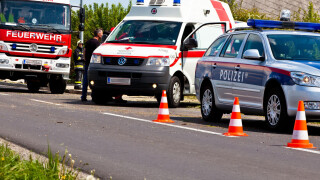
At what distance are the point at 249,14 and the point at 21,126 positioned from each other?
23.1 m

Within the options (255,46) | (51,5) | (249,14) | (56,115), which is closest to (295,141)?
(255,46)

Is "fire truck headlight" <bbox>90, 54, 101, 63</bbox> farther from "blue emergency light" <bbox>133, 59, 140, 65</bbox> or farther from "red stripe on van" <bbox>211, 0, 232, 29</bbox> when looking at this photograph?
"red stripe on van" <bbox>211, 0, 232, 29</bbox>

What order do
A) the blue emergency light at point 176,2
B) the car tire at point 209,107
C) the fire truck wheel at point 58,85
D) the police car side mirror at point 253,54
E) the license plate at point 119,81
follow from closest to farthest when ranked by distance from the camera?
the police car side mirror at point 253,54 → the car tire at point 209,107 → the license plate at point 119,81 → the blue emergency light at point 176,2 → the fire truck wheel at point 58,85

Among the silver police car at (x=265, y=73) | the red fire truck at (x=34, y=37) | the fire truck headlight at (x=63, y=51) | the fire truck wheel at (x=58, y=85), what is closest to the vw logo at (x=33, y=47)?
the red fire truck at (x=34, y=37)

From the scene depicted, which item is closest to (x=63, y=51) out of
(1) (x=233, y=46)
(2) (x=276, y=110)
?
(1) (x=233, y=46)

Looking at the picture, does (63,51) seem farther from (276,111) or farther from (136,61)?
(276,111)

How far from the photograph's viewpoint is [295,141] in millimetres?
10062

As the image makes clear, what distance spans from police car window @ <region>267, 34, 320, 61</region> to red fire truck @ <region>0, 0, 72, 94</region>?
11490 mm

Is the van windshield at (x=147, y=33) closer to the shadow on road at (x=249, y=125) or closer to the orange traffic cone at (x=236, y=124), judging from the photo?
the shadow on road at (x=249, y=125)

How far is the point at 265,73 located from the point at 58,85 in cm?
1366

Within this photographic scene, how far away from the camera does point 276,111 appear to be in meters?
11.9

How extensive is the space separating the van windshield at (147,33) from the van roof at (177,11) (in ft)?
0.74

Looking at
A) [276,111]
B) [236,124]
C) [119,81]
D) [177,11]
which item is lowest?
[236,124]

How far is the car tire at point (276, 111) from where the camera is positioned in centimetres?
1171
